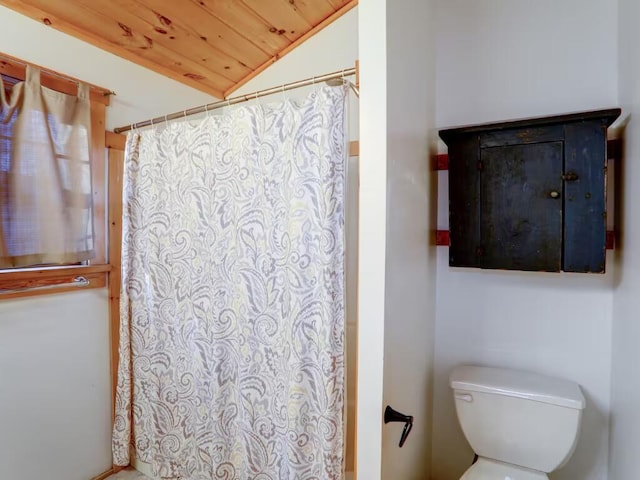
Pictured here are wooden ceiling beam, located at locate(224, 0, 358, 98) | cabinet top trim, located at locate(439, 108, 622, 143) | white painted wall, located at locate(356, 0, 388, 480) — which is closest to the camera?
white painted wall, located at locate(356, 0, 388, 480)

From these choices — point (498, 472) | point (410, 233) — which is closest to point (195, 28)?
point (410, 233)

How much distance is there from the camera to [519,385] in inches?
54.4

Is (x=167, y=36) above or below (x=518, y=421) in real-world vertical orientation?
above

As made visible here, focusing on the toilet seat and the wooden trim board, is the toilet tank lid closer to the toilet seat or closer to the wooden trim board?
the toilet seat

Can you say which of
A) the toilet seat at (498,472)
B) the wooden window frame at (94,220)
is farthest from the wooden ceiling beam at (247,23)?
the toilet seat at (498,472)

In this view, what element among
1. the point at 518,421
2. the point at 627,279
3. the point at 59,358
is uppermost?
the point at 627,279

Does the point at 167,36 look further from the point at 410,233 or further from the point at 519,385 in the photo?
the point at 519,385

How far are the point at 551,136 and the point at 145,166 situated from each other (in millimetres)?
1890

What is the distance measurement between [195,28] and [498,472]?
2.58 metres

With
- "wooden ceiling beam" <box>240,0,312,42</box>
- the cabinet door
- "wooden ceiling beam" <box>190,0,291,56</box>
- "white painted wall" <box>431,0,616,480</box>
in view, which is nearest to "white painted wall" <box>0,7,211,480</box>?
"wooden ceiling beam" <box>190,0,291,56</box>

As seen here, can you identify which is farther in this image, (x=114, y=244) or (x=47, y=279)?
(x=114, y=244)

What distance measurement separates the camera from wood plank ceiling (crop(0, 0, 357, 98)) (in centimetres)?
160

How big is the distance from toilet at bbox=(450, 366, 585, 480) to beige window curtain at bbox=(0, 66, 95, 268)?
1.98m

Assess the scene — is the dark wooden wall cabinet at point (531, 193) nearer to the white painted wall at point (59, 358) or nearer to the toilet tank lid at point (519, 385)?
the toilet tank lid at point (519, 385)
